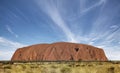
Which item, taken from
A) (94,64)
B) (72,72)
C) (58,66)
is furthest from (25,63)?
(94,64)

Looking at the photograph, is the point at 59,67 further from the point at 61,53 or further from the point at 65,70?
the point at 61,53

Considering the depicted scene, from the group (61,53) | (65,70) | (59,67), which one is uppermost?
(61,53)

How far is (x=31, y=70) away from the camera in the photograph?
6320 mm

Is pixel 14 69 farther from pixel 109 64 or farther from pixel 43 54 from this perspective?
pixel 43 54

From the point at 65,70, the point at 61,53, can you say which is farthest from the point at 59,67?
the point at 61,53

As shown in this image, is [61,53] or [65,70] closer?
[65,70]

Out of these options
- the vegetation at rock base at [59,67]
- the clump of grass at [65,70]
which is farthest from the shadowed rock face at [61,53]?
the clump of grass at [65,70]

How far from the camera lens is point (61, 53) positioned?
229 ft

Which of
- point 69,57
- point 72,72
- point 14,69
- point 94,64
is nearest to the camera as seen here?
point 14,69

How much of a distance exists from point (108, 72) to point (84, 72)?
1.34m

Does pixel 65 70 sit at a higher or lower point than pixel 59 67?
lower

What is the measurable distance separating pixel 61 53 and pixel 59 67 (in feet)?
208

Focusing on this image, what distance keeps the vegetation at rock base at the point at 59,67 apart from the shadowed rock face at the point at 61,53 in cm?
5979

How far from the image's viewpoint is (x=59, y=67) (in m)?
6.68
